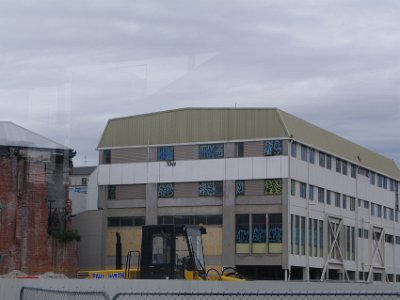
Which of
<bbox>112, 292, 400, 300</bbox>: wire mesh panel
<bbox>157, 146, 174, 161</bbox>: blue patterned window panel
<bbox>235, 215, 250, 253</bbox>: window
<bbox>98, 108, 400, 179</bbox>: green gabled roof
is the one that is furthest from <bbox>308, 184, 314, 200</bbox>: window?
<bbox>112, 292, 400, 300</bbox>: wire mesh panel

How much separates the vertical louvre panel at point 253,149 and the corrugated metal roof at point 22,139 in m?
11.5

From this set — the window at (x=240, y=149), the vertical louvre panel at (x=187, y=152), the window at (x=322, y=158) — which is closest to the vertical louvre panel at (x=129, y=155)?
the vertical louvre panel at (x=187, y=152)

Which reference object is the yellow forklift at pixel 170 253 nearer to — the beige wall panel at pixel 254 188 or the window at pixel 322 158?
the window at pixel 322 158

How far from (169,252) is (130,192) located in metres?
22.4

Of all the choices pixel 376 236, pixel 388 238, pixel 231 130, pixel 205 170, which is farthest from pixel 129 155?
pixel 388 238

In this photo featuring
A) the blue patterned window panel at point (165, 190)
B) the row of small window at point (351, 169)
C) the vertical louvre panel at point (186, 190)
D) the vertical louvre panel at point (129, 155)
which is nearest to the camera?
the row of small window at point (351, 169)

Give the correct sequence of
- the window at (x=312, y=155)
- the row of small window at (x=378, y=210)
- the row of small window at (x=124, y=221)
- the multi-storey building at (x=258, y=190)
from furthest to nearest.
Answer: the row of small window at (x=124, y=221)
the window at (x=312, y=155)
the multi-storey building at (x=258, y=190)
the row of small window at (x=378, y=210)

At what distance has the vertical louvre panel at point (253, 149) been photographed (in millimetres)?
43406

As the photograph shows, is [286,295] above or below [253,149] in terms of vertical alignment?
below

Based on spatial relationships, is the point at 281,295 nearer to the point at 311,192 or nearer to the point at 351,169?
the point at 351,169

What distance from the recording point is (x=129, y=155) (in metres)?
44.8

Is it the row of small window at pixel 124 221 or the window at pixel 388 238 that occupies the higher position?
the row of small window at pixel 124 221

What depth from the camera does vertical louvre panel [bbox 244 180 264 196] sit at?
45531 mm

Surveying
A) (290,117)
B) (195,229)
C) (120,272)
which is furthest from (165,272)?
(290,117)
